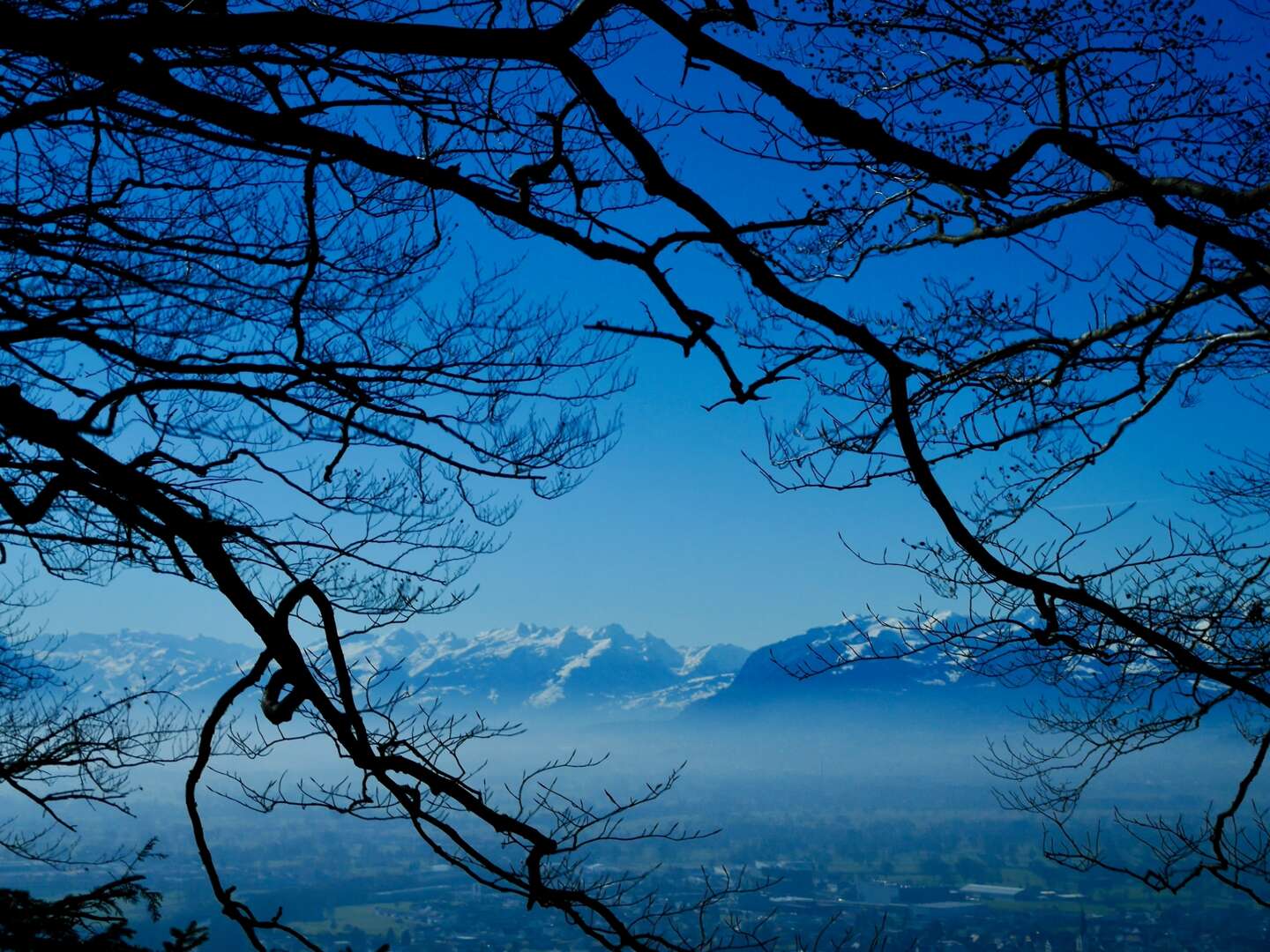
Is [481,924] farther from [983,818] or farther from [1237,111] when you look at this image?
[983,818]

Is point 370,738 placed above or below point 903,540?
below

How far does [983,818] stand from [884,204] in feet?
483

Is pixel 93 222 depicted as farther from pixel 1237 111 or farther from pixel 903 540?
pixel 1237 111

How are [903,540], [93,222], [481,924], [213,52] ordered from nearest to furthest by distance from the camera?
[213,52], [903,540], [93,222], [481,924]

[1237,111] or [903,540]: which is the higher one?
[1237,111]

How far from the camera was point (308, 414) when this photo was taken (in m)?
3.75

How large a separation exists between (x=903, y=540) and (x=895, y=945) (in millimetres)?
75649

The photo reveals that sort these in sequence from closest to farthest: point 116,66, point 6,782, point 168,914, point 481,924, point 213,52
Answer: point 116,66, point 213,52, point 6,782, point 481,924, point 168,914

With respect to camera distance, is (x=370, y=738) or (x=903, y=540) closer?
(x=370, y=738)

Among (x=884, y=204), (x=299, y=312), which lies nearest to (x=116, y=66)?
(x=299, y=312)

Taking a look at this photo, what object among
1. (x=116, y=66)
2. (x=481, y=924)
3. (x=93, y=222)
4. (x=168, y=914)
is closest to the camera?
(x=116, y=66)

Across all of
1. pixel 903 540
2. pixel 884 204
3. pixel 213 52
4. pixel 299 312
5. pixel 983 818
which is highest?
pixel 884 204

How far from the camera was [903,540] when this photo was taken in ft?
11.8

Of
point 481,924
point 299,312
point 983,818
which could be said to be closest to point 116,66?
point 299,312
